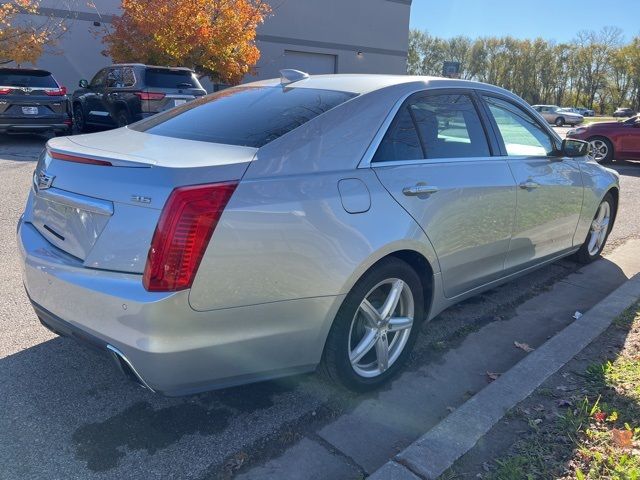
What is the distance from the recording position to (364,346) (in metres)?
3.02

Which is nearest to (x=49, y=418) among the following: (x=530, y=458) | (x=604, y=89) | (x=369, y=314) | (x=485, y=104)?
(x=369, y=314)

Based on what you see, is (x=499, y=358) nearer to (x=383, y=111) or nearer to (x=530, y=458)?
(x=530, y=458)

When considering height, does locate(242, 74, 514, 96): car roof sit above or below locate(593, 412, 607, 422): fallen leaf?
above

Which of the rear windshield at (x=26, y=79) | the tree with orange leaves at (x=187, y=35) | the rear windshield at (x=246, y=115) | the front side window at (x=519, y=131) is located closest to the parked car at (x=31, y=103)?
the rear windshield at (x=26, y=79)

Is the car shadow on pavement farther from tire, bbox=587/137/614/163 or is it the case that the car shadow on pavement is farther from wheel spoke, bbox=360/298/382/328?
tire, bbox=587/137/614/163

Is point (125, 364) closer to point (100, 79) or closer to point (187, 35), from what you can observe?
point (100, 79)

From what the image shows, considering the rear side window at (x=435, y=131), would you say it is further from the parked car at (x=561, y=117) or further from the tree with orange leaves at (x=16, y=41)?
the parked car at (x=561, y=117)

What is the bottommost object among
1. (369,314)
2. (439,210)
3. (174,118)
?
(369,314)

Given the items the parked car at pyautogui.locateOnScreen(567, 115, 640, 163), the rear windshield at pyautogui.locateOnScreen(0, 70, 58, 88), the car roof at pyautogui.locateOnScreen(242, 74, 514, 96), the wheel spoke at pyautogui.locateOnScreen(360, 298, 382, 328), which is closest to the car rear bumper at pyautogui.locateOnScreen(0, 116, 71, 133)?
the rear windshield at pyautogui.locateOnScreen(0, 70, 58, 88)

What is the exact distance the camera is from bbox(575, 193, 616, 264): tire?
17.6ft

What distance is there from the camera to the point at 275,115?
3.02m

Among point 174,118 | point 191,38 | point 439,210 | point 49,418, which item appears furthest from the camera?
point 191,38

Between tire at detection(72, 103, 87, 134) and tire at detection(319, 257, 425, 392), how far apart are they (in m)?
12.7

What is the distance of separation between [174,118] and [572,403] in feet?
9.27
